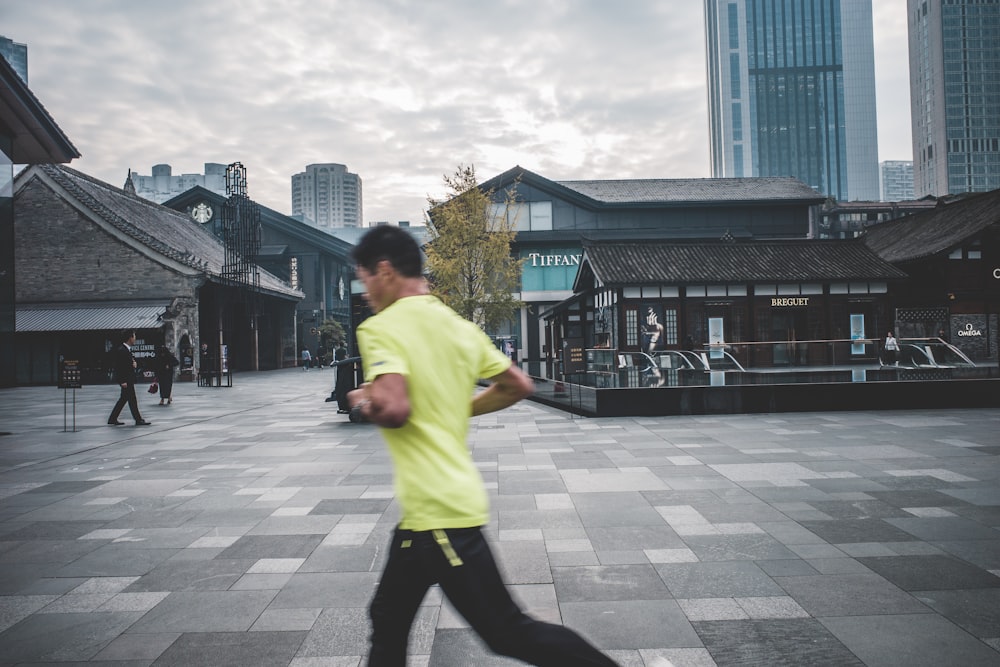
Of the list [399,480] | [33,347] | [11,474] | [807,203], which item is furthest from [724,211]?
[399,480]

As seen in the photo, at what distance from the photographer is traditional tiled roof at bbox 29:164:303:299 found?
32.6 m

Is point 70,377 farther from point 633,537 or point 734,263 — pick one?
point 734,263

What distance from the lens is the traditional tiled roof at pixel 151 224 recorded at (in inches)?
1282

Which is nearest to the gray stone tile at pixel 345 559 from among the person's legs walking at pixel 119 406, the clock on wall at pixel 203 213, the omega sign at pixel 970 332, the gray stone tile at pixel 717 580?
the gray stone tile at pixel 717 580

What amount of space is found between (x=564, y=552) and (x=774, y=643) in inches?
70.5

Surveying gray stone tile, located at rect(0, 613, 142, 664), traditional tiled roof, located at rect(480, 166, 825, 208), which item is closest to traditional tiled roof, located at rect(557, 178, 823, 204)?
traditional tiled roof, located at rect(480, 166, 825, 208)

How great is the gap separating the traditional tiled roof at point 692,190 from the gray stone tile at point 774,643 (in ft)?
140

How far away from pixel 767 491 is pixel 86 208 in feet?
116

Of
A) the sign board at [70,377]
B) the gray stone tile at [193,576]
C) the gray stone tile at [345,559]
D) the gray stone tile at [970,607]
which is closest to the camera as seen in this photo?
the gray stone tile at [970,607]

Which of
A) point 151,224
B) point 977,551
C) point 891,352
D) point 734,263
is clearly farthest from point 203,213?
point 977,551

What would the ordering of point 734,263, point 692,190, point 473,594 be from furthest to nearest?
1. point 692,190
2. point 734,263
3. point 473,594

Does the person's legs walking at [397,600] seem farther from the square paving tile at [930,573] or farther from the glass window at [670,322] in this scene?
the glass window at [670,322]

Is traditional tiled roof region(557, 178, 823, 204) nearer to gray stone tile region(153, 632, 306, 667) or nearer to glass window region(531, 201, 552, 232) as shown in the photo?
glass window region(531, 201, 552, 232)

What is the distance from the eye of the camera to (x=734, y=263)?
1183 inches
